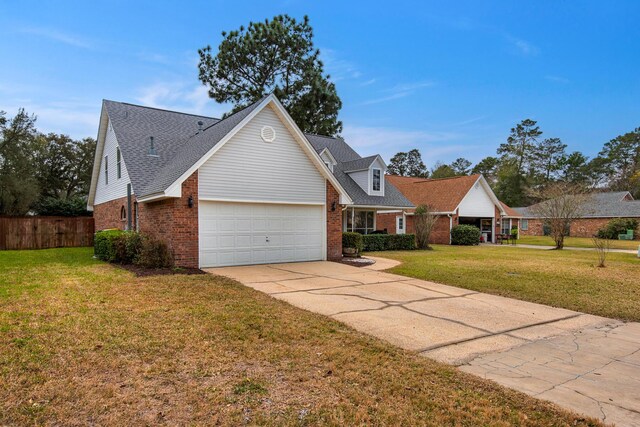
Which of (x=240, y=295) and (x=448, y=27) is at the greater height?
(x=448, y=27)

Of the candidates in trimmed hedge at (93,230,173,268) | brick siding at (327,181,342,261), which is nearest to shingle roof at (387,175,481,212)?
brick siding at (327,181,342,261)

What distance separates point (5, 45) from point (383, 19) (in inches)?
551

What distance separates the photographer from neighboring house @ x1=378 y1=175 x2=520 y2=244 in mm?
27781

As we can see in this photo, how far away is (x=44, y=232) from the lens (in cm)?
1989

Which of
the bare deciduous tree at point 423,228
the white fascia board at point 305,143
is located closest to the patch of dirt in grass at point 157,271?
the white fascia board at point 305,143

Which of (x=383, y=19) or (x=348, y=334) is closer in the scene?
(x=348, y=334)

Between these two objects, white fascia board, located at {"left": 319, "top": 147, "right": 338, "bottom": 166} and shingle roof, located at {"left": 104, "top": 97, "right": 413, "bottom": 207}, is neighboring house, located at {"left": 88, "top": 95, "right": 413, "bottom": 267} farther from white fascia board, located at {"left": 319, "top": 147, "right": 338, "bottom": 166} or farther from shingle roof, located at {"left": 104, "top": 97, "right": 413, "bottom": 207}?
white fascia board, located at {"left": 319, "top": 147, "right": 338, "bottom": 166}

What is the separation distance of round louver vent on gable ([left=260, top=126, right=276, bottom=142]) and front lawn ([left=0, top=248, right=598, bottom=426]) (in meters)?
7.74

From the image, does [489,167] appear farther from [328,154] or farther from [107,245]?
[107,245]

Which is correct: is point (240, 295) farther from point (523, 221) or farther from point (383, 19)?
point (523, 221)

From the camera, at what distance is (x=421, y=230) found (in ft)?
73.2

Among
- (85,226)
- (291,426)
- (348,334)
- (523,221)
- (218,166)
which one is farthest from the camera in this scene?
(523,221)

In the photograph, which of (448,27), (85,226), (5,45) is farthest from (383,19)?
(85,226)

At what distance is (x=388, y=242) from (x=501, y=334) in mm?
15797
